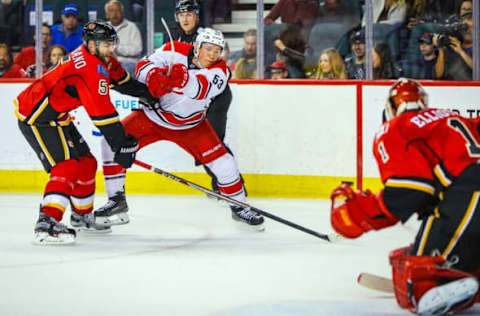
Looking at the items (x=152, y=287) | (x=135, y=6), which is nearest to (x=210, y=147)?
(x=152, y=287)

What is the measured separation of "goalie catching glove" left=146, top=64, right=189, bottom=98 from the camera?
15.2 feet

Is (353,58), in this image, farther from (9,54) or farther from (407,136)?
(407,136)

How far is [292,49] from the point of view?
20.6 feet

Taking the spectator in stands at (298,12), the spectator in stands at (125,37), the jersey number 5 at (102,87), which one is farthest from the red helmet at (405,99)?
the spectator in stands at (125,37)

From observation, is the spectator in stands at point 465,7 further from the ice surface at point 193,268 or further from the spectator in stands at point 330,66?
the ice surface at point 193,268

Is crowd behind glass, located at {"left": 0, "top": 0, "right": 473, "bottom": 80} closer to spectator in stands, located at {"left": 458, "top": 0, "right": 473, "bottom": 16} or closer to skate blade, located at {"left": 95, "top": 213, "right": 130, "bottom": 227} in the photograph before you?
spectator in stands, located at {"left": 458, "top": 0, "right": 473, "bottom": 16}

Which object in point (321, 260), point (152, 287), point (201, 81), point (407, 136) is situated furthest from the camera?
point (201, 81)

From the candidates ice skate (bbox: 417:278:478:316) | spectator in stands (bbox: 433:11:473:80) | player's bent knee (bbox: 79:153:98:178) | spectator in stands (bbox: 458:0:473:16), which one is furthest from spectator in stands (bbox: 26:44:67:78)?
ice skate (bbox: 417:278:478:316)

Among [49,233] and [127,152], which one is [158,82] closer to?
[127,152]

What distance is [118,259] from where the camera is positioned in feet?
13.0

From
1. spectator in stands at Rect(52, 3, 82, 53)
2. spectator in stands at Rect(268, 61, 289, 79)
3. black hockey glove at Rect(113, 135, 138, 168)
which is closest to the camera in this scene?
black hockey glove at Rect(113, 135, 138, 168)

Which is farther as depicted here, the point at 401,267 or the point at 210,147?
the point at 210,147

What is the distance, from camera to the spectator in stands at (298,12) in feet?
20.5

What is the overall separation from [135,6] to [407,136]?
399cm
